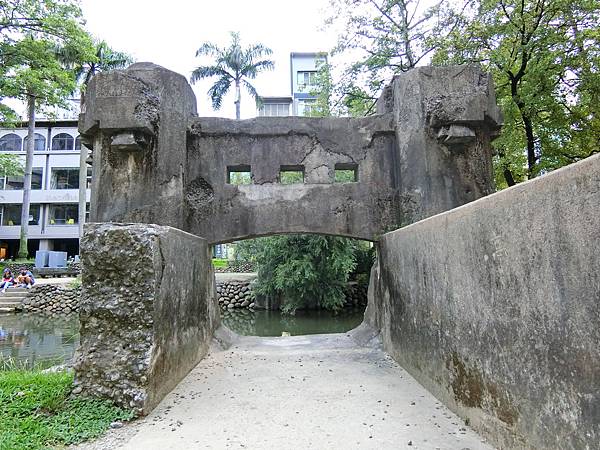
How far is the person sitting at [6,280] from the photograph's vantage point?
52.7ft

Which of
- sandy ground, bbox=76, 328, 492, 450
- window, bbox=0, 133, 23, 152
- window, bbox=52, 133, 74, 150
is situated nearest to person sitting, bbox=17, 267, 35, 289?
sandy ground, bbox=76, 328, 492, 450

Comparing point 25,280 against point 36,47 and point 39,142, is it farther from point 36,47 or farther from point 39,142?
point 39,142

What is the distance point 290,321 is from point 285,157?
883cm

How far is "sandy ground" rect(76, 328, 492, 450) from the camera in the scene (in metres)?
2.55

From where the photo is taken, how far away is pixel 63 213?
92.1 feet

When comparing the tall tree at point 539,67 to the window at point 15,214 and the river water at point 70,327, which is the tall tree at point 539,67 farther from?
the window at point 15,214

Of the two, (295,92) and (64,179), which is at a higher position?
(295,92)

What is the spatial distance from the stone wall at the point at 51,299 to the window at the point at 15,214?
1469cm

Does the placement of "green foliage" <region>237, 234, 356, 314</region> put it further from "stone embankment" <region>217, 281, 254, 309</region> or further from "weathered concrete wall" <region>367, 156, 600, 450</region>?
"weathered concrete wall" <region>367, 156, 600, 450</region>

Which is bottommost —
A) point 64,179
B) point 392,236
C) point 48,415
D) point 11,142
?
point 48,415

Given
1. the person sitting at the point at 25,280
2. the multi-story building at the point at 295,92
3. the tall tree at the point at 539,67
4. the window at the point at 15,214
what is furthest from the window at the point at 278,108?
the tall tree at the point at 539,67

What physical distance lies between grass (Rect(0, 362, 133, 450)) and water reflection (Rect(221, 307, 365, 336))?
26.0 ft

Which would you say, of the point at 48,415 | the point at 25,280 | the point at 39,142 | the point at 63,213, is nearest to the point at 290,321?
the point at 48,415

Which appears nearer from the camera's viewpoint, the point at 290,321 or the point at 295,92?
the point at 290,321
